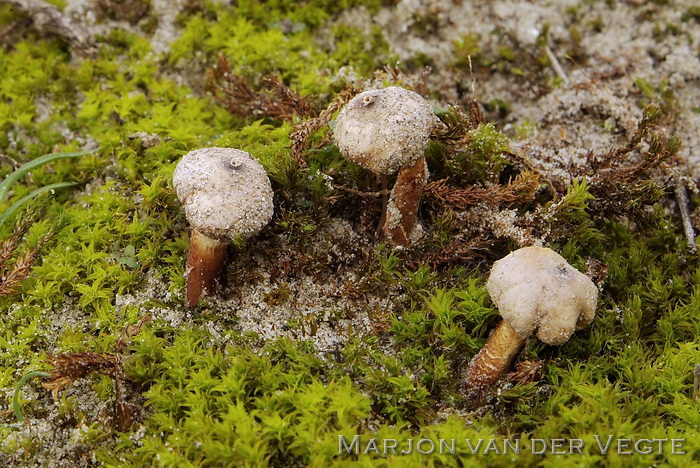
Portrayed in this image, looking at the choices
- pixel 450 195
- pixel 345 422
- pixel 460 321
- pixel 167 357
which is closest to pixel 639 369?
pixel 460 321

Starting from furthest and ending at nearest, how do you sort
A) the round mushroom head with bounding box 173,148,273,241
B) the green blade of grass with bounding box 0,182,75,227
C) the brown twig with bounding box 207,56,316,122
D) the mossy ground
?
the brown twig with bounding box 207,56,316,122 → the green blade of grass with bounding box 0,182,75,227 → the round mushroom head with bounding box 173,148,273,241 → the mossy ground

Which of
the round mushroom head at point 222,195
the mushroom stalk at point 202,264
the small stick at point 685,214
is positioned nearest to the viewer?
the round mushroom head at point 222,195

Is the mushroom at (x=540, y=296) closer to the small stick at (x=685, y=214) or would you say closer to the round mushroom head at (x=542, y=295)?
the round mushroom head at (x=542, y=295)

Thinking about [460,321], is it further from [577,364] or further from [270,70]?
[270,70]

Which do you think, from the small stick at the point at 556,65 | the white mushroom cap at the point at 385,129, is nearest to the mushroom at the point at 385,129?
the white mushroom cap at the point at 385,129

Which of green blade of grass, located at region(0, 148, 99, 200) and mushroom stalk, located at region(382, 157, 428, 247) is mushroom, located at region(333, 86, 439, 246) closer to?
mushroom stalk, located at region(382, 157, 428, 247)

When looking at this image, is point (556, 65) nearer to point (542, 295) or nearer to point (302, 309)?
point (542, 295)

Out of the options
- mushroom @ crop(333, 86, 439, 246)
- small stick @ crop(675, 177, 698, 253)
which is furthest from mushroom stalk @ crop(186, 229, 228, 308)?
small stick @ crop(675, 177, 698, 253)
